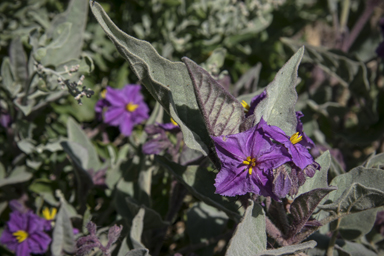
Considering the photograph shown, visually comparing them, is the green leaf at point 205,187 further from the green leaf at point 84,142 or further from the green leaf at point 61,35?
the green leaf at point 61,35

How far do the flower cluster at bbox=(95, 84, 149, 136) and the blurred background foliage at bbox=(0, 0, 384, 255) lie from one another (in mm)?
120

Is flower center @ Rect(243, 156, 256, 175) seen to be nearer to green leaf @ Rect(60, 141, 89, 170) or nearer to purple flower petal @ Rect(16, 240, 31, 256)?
green leaf @ Rect(60, 141, 89, 170)

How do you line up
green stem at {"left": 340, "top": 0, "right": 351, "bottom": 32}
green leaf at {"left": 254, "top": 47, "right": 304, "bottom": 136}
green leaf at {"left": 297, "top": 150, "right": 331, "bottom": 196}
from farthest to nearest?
green stem at {"left": 340, "top": 0, "right": 351, "bottom": 32} → green leaf at {"left": 297, "top": 150, "right": 331, "bottom": 196} → green leaf at {"left": 254, "top": 47, "right": 304, "bottom": 136}

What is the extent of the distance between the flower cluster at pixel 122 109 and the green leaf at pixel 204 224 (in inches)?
26.8

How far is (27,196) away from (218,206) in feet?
4.62

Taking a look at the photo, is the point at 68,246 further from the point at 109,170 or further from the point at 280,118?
the point at 280,118

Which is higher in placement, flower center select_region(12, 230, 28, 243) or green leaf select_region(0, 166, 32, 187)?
green leaf select_region(0, 166, 32, 187)

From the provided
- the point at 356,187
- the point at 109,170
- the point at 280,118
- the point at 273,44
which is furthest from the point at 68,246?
the point at 273,44

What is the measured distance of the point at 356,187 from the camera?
1152 mm

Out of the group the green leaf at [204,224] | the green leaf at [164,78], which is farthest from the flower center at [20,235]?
the green leaf at [164,78]

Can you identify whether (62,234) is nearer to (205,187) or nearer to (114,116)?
(205,187)

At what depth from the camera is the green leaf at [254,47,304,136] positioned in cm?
120

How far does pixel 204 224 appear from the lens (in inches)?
74.2

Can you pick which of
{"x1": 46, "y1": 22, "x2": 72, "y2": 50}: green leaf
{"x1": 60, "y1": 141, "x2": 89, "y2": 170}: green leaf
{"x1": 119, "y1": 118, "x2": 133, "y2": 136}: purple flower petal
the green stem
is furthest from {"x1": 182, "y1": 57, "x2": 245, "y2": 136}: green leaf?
the green stem
